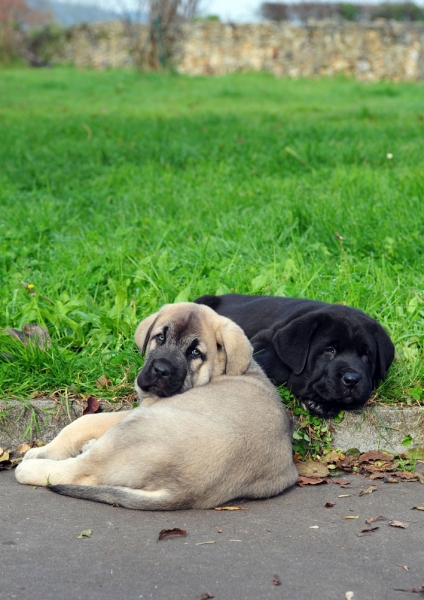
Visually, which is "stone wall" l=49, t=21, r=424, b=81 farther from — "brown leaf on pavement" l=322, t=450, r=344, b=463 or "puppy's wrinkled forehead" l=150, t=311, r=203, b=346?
"brown leaf on pavement" l=322, t=450, r=344, b=463

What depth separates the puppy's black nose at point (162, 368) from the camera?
4234 mm

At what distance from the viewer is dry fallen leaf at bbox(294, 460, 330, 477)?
447 centimetres

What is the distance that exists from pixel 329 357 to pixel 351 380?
0.36 meters

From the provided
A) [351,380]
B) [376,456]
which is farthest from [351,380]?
[376,456]

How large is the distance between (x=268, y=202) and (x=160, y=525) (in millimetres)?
5214

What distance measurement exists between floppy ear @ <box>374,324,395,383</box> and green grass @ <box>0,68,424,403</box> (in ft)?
0.58

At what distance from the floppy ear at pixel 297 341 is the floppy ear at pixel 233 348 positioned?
44 cm

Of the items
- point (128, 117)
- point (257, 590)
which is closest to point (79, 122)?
point (128, 117)

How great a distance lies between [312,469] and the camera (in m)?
4.52

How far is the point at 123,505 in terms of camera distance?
3680 millimetres

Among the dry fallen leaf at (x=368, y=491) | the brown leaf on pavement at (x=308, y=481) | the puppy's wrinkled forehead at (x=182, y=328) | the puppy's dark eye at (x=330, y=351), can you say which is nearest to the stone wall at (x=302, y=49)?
the puppy's dark eye at (x=330, y=351)

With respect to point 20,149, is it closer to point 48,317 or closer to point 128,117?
point 128,117

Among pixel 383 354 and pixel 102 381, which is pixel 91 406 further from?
pixel 383 354

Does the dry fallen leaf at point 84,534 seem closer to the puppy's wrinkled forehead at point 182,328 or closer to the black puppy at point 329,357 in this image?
the puppy's wrinkled forehead at point 182,328
